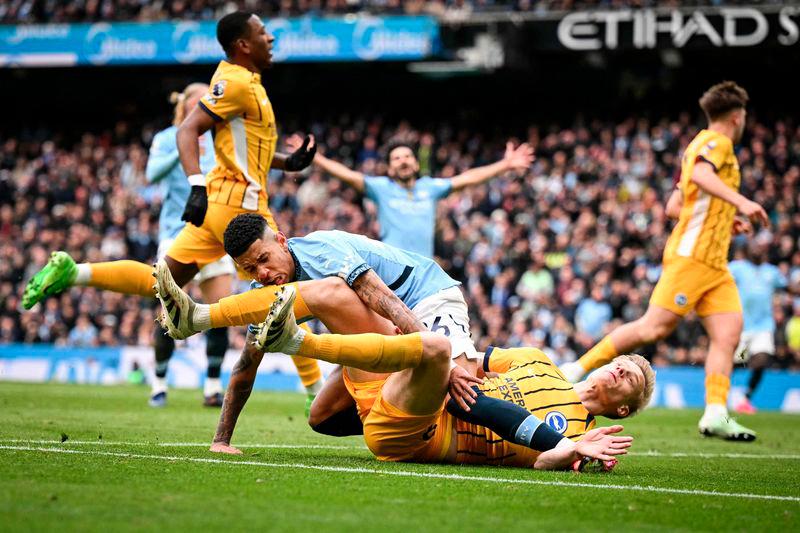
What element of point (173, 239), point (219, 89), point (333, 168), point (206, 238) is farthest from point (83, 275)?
point (333, 168)

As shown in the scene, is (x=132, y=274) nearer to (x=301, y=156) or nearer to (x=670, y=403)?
(x=301, y=156)

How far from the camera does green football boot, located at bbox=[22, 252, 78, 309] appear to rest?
8.24 meters

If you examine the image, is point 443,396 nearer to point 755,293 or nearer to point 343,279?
point 343,279

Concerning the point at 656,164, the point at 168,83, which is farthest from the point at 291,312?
the point at 168,83

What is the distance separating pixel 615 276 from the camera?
760 inches

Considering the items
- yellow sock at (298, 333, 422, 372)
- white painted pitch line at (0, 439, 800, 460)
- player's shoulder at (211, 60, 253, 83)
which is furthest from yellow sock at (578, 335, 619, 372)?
yellow sock at (298, 333, 422, 372)

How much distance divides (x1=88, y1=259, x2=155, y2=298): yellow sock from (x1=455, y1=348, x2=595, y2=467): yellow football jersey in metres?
3.28

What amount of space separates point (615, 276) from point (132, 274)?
12.3 meters

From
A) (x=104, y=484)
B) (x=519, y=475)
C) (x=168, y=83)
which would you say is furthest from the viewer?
(x=168, y=83)

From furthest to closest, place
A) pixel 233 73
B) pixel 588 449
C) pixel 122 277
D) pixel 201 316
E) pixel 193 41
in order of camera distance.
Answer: pixel 193 41 → pixel 122 277 → pixel 233 73 → pixel 588 449 → pixel 201 316

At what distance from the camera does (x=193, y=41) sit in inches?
1011

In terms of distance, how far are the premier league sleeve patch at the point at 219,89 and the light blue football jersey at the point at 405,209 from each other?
3150 mm

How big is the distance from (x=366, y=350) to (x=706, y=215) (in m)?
4.74

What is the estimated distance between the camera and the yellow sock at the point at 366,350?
532 centimetres
